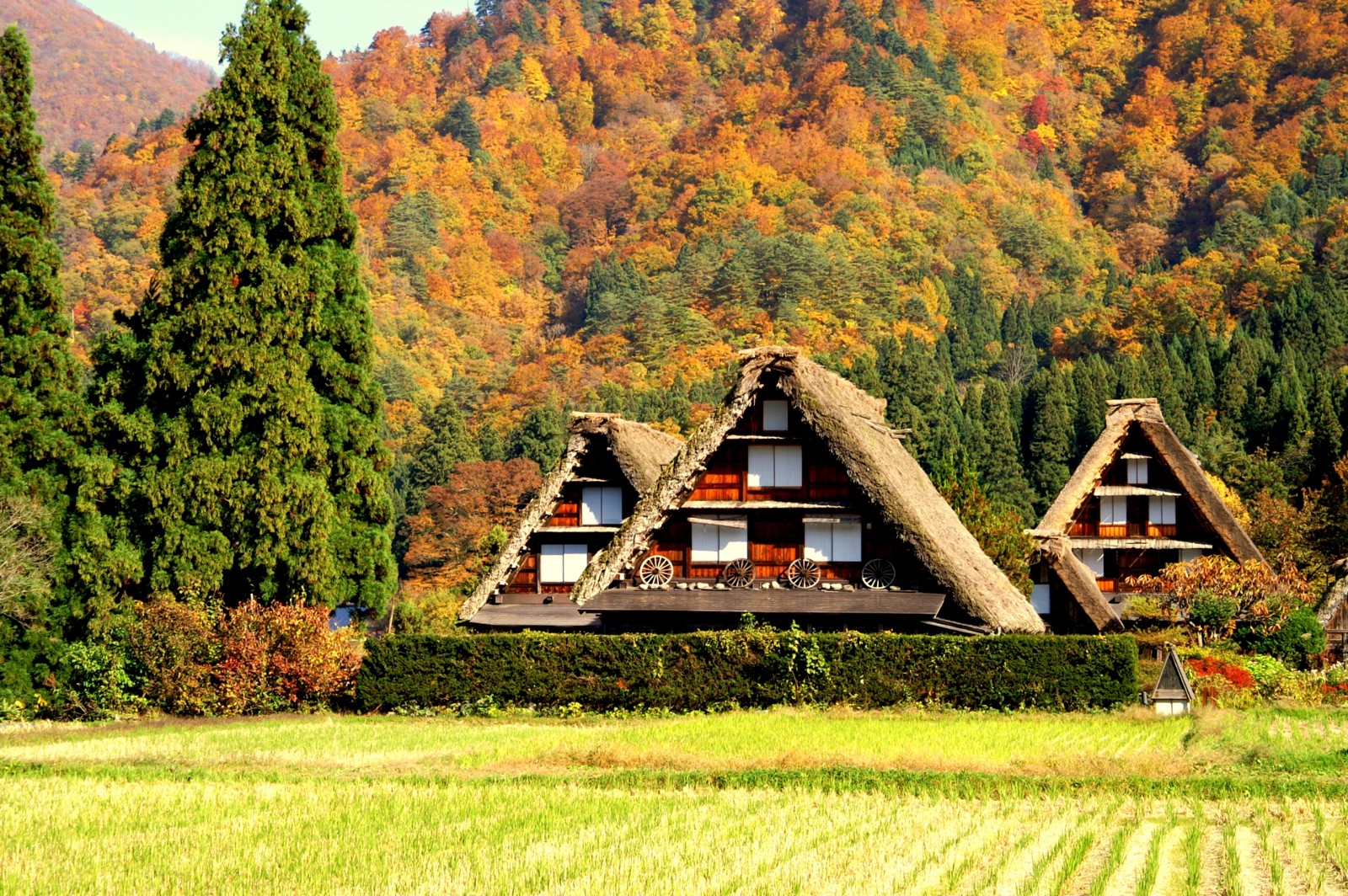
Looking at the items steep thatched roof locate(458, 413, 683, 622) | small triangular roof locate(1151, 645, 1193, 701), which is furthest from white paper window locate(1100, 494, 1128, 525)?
small triangular roof locate(1151, 645, 1193, 701)

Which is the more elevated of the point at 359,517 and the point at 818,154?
the point at 818,154

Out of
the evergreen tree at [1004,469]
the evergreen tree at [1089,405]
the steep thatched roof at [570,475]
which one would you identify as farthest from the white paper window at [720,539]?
the evergreen tree at [1089,405]

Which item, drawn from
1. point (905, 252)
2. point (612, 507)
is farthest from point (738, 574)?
point (905, 252)

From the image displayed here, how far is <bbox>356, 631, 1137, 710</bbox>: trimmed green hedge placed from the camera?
103ft

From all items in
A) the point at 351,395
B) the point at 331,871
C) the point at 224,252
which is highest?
the point at 224,252

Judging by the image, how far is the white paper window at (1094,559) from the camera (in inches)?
2154

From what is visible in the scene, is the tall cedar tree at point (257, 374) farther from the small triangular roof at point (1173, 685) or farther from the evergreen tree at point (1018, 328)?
the evergreen tree at point (1018, 328)

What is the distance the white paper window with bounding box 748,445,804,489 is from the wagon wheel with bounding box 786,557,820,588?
187 centimetres

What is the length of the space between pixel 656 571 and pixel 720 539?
1.61m

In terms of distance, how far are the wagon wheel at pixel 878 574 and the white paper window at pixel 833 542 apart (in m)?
0.55

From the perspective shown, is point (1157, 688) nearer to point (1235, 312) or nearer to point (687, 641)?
point (687, 641)

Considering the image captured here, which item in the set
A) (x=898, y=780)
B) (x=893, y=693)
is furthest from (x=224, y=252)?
(x=898, y=780)

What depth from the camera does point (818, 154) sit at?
169 m

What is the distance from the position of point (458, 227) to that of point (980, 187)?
52.7 metres
